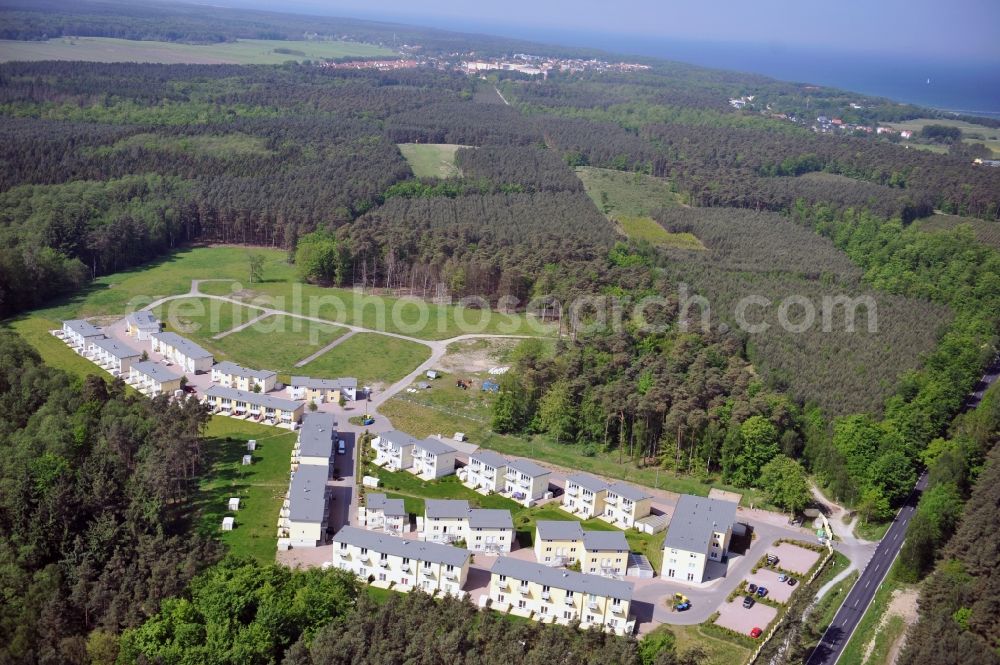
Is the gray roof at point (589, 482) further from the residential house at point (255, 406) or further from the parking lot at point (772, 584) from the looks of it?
the residential house at point (255, 406)

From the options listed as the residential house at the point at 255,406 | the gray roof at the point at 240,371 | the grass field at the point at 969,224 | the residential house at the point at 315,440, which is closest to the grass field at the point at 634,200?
the grass field at the point at 969,224

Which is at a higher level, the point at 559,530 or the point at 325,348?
the point at 559,530

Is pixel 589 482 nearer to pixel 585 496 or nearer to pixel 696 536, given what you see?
pixel 585 496

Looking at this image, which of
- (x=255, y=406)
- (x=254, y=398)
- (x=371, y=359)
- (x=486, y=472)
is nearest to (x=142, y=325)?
(x=254, y=398)

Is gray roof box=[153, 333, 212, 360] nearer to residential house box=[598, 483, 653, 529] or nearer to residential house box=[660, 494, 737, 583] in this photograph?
residential house box=[598, 483, 653, 529]

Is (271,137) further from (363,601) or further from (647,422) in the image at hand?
(363,601)

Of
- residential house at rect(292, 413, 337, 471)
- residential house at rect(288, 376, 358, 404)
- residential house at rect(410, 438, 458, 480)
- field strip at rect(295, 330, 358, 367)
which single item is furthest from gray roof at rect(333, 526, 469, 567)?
field strip at rect(295, 330, 358, 367)
